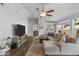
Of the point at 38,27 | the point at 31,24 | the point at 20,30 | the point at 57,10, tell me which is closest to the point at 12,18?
the point at 20,30

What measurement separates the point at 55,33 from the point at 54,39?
43cm

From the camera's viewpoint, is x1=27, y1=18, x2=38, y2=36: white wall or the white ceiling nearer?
the white ceiling

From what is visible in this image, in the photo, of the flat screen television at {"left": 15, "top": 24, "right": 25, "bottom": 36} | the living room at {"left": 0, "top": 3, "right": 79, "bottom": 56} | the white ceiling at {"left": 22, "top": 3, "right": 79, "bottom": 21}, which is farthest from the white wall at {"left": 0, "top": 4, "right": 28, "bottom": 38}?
the white ceiling at {"left": 22, "top": 3, "right": 79, "bottom": 21}

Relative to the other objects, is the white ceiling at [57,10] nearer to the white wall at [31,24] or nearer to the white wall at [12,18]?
the white wall at [31,24]

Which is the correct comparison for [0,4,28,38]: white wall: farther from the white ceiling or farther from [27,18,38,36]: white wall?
the white ceiling

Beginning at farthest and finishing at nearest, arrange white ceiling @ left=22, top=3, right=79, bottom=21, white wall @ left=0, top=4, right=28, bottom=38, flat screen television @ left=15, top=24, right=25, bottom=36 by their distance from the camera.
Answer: flat screen television @ left=15, top=24, right=25, bottom=36, white wall @ left=0, top=4, right=28, bottom=38, white ceiling @ left=22, top=3, right=79, bottom=21

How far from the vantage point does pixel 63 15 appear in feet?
9.34

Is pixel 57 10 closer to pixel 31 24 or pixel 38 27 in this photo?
pixel 38 27

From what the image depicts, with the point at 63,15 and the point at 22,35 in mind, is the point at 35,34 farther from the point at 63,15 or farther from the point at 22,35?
the point at 63,15

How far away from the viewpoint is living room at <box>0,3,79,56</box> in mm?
2682

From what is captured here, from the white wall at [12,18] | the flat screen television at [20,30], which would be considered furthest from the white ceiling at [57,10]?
the flat screen television at [20,30]

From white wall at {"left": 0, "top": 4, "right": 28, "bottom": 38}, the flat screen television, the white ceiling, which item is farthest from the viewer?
the flat screen television

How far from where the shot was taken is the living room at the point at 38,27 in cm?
268

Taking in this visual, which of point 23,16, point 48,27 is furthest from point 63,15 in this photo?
point 23,16
